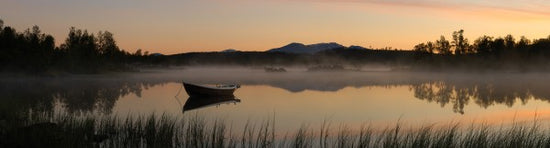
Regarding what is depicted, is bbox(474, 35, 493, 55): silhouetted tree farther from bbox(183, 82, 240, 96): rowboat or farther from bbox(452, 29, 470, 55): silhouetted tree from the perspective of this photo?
bbox(183, 82, 240, 96): rowboat

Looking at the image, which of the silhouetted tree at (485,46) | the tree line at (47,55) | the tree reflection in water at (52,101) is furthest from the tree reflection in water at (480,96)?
the silhouetted tree at (485,46)

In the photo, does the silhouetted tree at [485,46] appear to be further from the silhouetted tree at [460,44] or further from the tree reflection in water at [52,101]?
the tree reflection in water at [52,101]

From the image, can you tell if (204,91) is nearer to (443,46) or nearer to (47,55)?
(47,55)

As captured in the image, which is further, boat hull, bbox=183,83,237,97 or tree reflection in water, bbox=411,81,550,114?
boat hull, bbox=183,83,237,97

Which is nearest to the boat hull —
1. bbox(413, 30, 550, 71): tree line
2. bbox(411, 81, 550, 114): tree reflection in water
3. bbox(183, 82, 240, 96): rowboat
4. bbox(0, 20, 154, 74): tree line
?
bbox(183, 82, 240, 96): rowboat

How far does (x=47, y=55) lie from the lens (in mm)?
100188

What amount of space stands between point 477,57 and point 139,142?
488 feet

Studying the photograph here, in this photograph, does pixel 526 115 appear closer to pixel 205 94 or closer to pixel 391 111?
pixel 391 111

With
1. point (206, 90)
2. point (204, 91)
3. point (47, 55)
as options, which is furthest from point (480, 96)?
point (47, 55)

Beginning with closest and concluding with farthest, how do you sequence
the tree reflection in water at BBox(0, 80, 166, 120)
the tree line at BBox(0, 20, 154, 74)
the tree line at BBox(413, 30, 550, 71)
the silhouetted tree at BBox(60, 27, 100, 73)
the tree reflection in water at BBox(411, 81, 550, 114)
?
the tree reflection in water at BBox(0, 80, 166, 120) → the tree reflection in water at BBox(411, 81, 550, 114) → the tree line at BBox(0, 20, 154, 74) → the silhouetted tree at BBox(60, 27, 100, 73) → the tree line at BBox(413, 30, 550, 71)

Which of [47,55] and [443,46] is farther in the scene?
[443,46]

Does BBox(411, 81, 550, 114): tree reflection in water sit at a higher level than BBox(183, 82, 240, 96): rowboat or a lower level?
lower

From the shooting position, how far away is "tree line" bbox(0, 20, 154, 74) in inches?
3794

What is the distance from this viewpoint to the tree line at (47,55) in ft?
316
